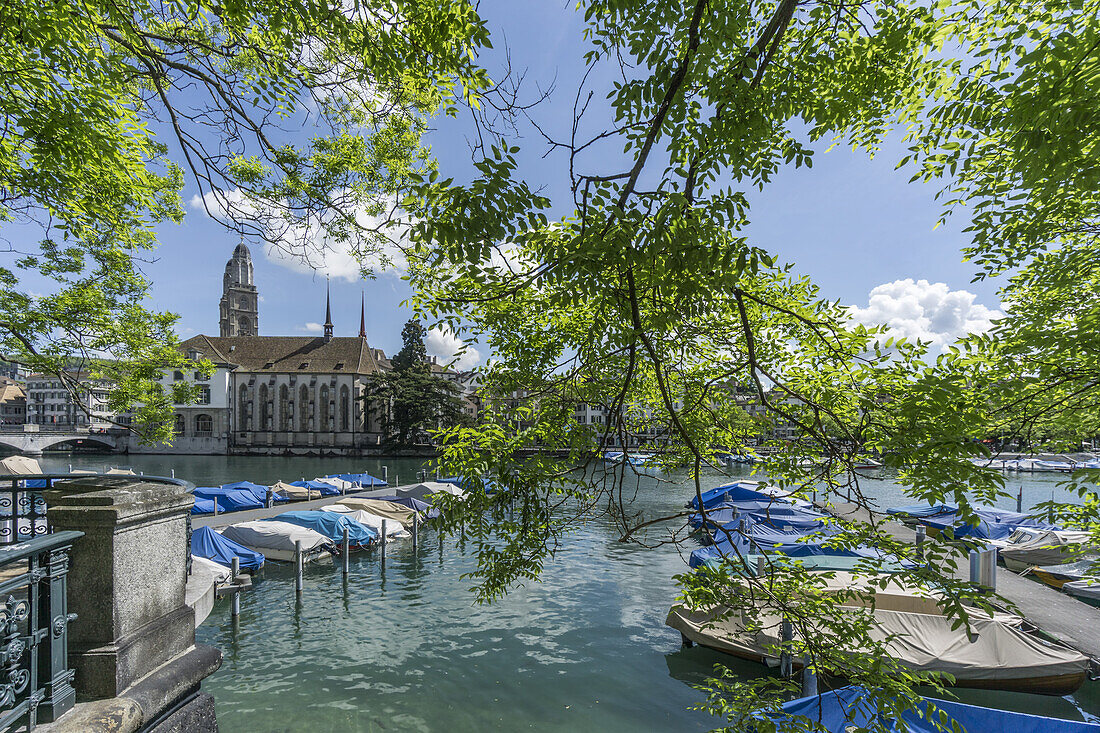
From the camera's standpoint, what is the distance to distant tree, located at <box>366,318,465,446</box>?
6812 cm

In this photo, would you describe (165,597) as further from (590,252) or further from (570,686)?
(570,686)

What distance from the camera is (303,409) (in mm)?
86375

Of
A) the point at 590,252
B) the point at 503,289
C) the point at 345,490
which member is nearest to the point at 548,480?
the point at 503,289

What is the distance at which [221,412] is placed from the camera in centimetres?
8731

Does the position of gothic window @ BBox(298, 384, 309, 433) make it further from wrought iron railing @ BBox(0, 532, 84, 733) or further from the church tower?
wrought iron railing @ BBox(0, 532, 84, 733)

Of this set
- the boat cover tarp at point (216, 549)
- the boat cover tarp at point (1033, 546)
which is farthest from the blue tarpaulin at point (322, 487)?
the boat cover tarp at point (1033, 546)

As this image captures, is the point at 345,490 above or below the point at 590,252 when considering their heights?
below

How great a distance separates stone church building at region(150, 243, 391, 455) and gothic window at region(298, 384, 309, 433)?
14 cm

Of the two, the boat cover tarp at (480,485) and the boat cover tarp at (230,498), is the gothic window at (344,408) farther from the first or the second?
the boat cover tarp at (480,485)

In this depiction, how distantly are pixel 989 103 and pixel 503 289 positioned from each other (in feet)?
13.7

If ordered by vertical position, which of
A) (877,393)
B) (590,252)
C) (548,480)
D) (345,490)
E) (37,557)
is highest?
(590,252)

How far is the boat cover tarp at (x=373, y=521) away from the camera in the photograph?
Answer: 971 inches

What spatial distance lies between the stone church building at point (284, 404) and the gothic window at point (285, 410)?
0.15 meters


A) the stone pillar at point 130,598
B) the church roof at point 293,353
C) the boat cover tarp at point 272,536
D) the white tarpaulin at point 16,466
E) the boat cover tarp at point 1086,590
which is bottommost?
the boat cover tarp at point 1086,590
